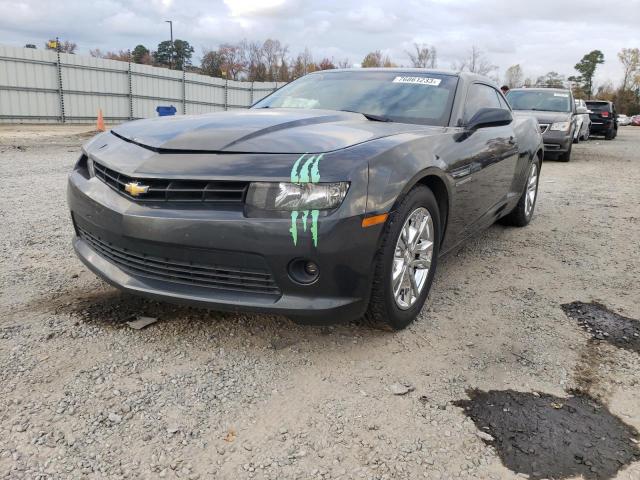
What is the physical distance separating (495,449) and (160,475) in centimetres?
121

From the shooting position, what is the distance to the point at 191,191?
2408 mm

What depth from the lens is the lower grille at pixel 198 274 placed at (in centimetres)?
242

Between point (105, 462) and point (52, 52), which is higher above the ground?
point (52, 52)

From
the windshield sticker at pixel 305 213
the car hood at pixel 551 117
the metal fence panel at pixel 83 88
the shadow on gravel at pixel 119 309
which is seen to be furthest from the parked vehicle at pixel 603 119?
the windshield sticker at pixel 305 213

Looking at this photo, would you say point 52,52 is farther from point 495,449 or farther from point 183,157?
point 495,449

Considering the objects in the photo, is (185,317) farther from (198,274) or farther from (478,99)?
(478,99)

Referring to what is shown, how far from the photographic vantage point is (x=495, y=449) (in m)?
2.04

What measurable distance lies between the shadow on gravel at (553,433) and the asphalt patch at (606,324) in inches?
30.3

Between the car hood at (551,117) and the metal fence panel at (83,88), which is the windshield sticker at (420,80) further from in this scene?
the metal fence panel at (83,88)

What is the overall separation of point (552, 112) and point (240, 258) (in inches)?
456

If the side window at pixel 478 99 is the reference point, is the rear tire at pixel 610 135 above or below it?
below

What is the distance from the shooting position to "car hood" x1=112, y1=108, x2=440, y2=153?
2.52 metres

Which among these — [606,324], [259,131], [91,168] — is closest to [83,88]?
[91,168]

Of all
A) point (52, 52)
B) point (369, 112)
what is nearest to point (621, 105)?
Answer: point (52, 52)
